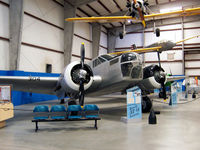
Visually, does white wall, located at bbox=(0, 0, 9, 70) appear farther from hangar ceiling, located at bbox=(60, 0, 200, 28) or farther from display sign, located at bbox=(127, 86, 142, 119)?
hangar ceiling, located at bbox=(60, 0, 200, 28)

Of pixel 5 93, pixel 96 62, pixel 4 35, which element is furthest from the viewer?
pixel 4 35

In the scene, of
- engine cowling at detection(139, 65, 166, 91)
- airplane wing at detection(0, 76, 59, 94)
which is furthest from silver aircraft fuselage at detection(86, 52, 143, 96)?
airplane wing at detection(0, 76, 59, 94)

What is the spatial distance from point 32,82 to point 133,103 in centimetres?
432

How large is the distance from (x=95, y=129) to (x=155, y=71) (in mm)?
5146

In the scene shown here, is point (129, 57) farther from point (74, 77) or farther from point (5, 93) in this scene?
point (5, 93)

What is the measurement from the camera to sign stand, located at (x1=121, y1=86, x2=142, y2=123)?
6.72m

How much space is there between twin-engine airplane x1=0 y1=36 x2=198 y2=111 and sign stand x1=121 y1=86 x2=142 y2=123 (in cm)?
76

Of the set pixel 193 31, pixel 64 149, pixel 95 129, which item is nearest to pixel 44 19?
pixel 95 129

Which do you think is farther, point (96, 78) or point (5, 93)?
point (96, 78)

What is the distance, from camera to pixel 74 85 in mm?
6508

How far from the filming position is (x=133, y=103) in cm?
679

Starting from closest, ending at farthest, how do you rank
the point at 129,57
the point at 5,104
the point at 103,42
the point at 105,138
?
the point at 105,138
the point at 5,104
the point at 129,57
the point at 103,42

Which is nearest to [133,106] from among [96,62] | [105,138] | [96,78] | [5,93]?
[96,78]

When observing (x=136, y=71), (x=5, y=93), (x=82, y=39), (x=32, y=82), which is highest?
(x=82, y=39)
